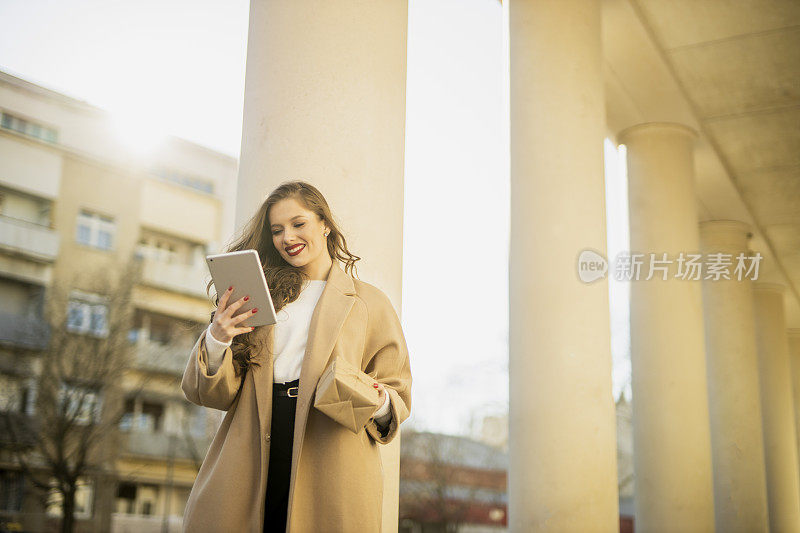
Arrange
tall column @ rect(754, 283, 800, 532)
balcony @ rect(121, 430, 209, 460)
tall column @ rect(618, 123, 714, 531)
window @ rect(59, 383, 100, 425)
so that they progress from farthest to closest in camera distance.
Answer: balcony @ rect(121, 430, 209, 460), window @ rect(59, 383, 100, 425), tall column @ rect(754, 283, 800, 532), tall column @ rect(618, 123, 714, 531)

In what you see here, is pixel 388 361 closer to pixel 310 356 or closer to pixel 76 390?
pixel 310 356

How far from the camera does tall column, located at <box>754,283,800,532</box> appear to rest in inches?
930

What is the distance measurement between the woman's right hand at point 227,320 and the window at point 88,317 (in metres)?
36.4

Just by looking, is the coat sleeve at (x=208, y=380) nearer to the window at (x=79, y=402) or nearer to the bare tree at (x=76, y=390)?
the bare tree at (x=76, y=390)

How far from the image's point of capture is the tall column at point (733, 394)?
1844 cm

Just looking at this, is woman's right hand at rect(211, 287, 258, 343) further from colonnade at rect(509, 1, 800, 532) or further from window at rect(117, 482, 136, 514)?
window at rect(117, 482, 136, 514)

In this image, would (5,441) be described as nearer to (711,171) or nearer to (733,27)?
(711,171)

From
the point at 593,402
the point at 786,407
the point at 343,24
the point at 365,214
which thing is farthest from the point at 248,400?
the point at 786,407

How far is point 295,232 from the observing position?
134 inches

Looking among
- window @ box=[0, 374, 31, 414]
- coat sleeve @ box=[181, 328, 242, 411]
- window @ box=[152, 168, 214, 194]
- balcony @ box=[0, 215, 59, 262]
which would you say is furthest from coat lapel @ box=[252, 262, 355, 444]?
window @ box=[152, 168, 214, 194]

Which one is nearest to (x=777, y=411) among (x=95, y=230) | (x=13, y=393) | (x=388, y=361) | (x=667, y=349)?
(x=667, y=349)

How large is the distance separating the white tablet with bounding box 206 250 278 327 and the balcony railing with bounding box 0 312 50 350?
116 feet

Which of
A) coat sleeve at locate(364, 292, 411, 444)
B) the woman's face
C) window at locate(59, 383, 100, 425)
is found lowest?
coat sleeve at locate(364, 292, 411, 444)

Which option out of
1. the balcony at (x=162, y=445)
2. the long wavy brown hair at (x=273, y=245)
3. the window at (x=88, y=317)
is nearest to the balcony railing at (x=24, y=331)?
the window at (x=88, y=317)
